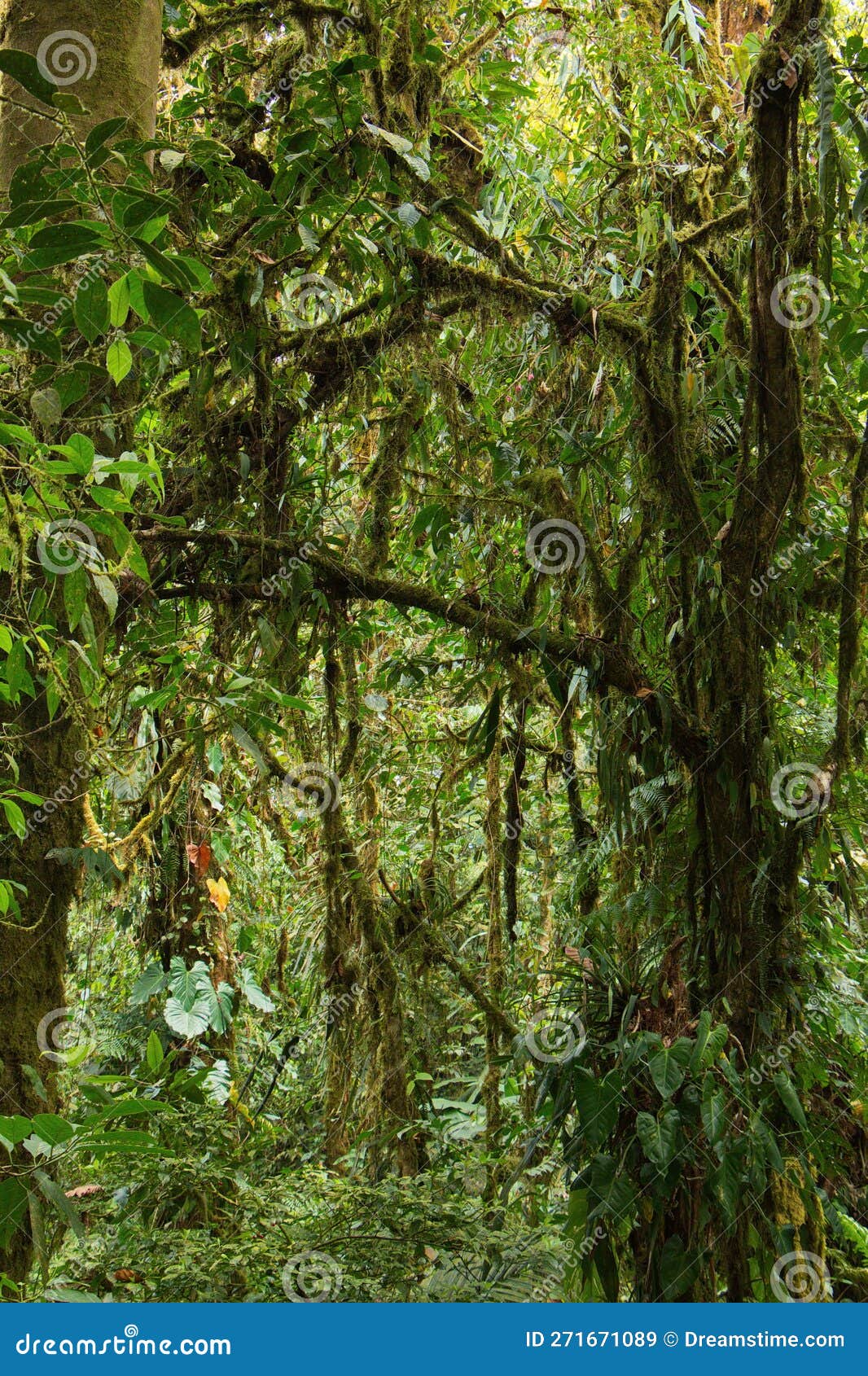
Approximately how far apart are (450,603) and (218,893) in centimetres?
138

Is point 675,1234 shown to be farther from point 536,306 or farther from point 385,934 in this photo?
point 536,306

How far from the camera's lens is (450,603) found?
2.06 meters

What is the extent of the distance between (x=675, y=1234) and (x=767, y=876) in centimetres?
65

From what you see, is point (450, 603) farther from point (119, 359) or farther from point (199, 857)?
point (199, 857)

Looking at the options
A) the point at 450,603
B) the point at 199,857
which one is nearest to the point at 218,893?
the point at 199,857

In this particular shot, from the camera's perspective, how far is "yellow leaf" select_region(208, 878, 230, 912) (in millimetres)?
2996

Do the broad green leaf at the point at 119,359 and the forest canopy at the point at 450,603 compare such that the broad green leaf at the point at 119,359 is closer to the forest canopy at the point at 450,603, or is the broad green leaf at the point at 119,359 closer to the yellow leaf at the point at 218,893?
the forest canopy at the point at 450,603

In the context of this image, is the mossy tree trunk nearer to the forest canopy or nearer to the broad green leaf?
the forest canopy

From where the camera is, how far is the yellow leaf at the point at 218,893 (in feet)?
9.83

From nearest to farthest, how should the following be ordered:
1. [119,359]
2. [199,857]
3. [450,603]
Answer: [119,359]
[450,603]
[199,857]

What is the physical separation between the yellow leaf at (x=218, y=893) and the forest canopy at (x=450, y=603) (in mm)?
26

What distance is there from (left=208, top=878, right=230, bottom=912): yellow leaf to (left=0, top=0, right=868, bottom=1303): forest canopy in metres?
0.03

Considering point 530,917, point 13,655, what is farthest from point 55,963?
point 530,917

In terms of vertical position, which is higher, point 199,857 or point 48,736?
point 48,736
